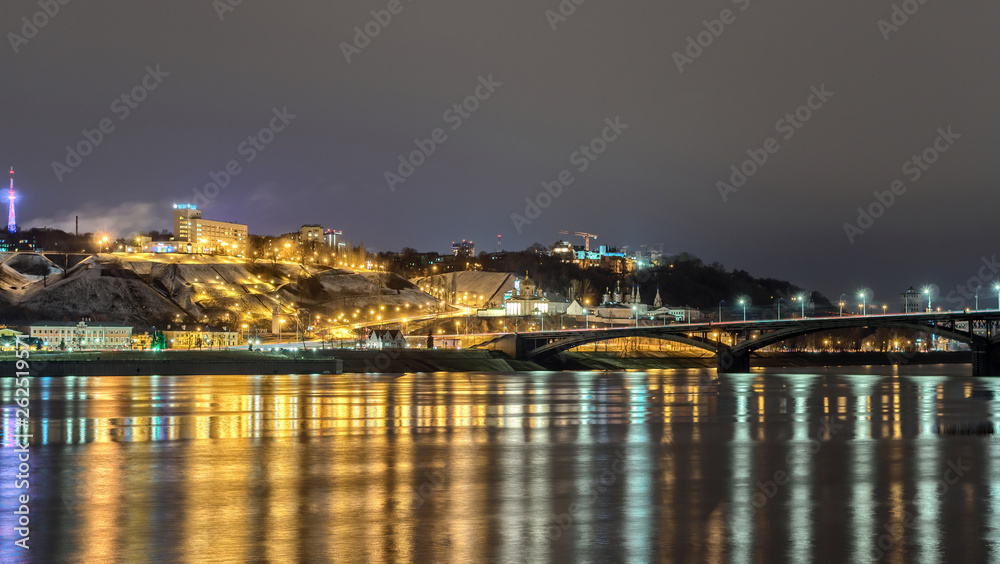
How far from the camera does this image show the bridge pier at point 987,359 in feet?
245

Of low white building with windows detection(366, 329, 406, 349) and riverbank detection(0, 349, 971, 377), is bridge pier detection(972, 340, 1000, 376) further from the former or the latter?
low white building with windows detection(366, 329, 406, 349)

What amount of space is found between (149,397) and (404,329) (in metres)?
105

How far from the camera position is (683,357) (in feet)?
417

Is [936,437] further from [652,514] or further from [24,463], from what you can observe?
[24,463]

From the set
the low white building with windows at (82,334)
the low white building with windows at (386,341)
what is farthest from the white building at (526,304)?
the low white building with windows at (82,334)

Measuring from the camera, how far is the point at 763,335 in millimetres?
93250

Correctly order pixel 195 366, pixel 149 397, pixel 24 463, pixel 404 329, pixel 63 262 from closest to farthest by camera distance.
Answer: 1. pixel 24 463
2. pixel 149 397
3. pixel 195 366
4. pixel 404 329
5. pixel 63 262

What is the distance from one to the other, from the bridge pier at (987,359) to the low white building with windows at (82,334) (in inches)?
3643

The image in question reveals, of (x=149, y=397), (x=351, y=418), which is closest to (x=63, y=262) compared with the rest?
(x=149, y=397)

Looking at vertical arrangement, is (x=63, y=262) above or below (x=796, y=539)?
above

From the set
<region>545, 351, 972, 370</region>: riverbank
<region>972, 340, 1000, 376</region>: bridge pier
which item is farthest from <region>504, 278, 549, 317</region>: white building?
<region>972, 340, 1000, 376</region>: bridge pier

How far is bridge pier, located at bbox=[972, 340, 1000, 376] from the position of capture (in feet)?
245

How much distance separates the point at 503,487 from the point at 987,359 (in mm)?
70713

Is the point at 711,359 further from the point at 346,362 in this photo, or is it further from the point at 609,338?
the point at 346,362
